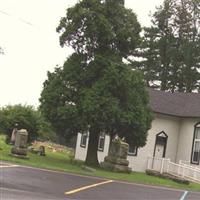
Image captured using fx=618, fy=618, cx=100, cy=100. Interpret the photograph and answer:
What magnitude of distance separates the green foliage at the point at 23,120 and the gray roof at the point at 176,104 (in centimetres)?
877

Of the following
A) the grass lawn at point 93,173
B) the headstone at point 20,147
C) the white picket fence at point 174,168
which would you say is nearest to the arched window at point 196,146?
the white picket fence at point 174,168

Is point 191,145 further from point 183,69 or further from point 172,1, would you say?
point 172,1

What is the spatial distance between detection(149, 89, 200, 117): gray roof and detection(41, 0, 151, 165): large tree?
978cm

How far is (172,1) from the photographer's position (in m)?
78.7

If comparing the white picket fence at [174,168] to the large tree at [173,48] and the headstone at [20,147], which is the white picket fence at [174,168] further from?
the large tree at [173,48]

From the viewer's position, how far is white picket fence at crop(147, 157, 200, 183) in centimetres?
4031

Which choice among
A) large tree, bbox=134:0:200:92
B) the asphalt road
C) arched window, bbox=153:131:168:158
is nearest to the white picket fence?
arched window, bbox=153:131:168:158

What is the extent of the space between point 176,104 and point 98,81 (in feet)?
50.6

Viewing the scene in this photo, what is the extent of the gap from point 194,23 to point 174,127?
31313 millimetres

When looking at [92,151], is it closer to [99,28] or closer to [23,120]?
[99,28]

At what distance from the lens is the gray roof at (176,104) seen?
4784 centimetres

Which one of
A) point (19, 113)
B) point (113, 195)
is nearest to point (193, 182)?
point (19, 113)

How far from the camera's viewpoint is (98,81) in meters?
36.3

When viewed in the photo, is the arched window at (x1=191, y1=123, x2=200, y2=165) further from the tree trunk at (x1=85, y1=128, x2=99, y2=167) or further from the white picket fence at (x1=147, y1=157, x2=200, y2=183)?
the tree trunk at (x1=85, y1=128, x2=99, y2=167)
